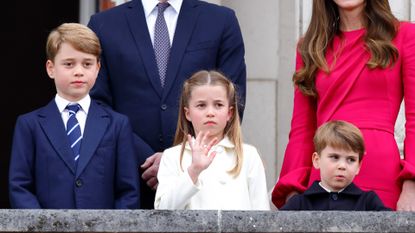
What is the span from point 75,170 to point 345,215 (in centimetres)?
153

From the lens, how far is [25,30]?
41.9ft

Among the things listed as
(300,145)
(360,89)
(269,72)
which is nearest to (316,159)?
(300,145)

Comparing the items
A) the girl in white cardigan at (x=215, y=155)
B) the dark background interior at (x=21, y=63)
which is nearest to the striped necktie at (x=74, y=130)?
the girl in white cardigan at (x=215, y=155)

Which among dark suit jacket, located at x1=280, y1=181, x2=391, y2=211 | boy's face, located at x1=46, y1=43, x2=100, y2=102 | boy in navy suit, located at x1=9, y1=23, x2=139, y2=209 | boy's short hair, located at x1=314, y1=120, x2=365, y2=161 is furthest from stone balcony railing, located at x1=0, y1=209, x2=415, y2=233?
boy's face, located at x1=46, y1=43, x2=100, y2=102

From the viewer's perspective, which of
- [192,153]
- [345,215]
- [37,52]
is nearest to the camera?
[345,215]

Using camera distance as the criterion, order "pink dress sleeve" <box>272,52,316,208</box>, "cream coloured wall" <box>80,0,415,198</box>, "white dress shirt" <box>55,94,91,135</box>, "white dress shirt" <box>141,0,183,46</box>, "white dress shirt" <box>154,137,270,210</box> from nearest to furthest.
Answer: "white dress shirt" <box>154,137,270,210</box> → "pink dress sleeve" <box>272,52,316,208</box> → "white dress shirt" <box>55,94,91,135</box> → "white dress shirt" <box>141,0,183,46</box> → "cream coloured wall" <box>80,0,415,198</box>

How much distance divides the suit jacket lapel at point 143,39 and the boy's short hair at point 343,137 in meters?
0.99

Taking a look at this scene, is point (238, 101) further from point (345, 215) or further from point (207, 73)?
point (345, 215)

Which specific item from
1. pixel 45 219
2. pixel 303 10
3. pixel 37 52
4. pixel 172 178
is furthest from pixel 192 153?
pixel 37 52

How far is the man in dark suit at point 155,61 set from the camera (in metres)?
8.27

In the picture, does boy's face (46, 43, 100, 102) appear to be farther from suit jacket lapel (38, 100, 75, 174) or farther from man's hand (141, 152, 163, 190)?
man's hand (141, 152, 163, 190)

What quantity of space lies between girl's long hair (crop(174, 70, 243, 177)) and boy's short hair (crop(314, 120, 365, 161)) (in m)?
0.41

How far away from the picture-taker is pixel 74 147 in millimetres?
7926

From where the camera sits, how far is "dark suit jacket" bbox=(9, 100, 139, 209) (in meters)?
7.84
